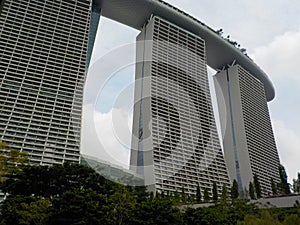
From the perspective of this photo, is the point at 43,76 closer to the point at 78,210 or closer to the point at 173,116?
the point at 173,116

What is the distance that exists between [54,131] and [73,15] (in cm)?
2687

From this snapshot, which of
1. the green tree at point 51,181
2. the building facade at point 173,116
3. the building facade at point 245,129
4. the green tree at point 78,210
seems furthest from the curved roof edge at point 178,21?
the green tree at point 78,210

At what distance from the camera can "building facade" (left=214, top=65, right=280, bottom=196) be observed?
73.1 m

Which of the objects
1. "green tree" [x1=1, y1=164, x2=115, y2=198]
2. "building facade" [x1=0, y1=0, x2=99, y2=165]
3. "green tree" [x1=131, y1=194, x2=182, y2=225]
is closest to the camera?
"green tree" [x1=131, y1=194, x2=182, y2=225]

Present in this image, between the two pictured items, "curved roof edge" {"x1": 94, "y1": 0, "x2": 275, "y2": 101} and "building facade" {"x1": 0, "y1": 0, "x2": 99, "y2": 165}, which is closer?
"building facade" {"x1": 0, "y1": 0, "x2": 99, "y2": 165}

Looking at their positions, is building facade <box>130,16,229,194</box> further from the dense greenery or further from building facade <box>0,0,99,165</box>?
the dense greenery

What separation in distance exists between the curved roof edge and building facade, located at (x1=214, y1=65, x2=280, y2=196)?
10.6ft

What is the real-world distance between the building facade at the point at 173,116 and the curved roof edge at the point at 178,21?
1970mm

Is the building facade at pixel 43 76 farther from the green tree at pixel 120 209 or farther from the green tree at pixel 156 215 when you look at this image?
the green tree at pixel 156 215

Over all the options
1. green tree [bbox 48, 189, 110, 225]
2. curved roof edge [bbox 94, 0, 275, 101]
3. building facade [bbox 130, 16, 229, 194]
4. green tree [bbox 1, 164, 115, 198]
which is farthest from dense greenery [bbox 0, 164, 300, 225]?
curved roof edge [bbox 94, 0, 275, 101]

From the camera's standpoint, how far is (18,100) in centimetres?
4706

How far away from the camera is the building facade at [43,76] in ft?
150

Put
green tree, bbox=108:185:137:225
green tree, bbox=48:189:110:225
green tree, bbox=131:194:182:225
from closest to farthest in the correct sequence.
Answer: green tree, bbox=48:189:110:225
green tree, bbox=108:185:137:225
green tree, bbox=131:194:182:225

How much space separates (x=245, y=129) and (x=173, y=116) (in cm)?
2389
